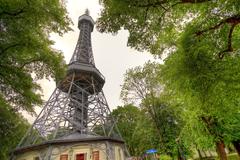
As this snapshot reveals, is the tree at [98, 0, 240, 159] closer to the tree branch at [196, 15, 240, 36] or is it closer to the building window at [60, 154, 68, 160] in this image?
the tree branch at [196, 15, 240, 36]

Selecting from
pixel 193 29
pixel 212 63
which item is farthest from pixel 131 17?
pixel 212 63

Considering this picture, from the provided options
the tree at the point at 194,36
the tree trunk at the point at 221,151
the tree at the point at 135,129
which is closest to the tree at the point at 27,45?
the tree at the point at 194,36

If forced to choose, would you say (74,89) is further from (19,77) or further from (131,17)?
(131,17)

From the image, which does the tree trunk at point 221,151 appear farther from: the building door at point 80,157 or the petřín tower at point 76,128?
the building door at point 80,157

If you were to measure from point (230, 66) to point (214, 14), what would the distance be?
2.34m

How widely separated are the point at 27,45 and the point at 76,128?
17.0 m

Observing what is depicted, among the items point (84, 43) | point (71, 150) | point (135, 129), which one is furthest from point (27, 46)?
point (84, 43)

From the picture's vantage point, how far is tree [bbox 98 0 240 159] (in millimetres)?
6996

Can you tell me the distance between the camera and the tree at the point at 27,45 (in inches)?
328

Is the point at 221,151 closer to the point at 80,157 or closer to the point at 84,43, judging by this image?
the point at 80,157

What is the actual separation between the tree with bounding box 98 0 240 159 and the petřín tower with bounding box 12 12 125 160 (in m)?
15.2

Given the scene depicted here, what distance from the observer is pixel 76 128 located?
78.8 feet

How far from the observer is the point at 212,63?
310 inches

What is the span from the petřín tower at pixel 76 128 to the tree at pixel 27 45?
28.5 ft
